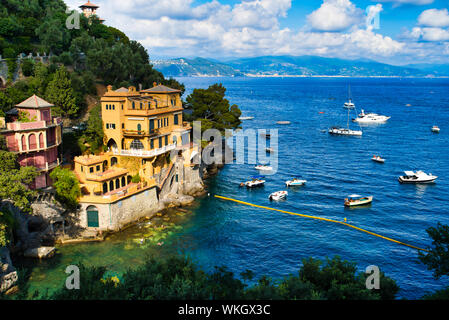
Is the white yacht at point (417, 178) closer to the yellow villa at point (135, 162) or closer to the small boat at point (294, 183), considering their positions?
the small boat at point (294, 183)

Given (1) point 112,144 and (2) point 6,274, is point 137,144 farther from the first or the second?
(2) point 6,274

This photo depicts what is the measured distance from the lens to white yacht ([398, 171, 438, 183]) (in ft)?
208

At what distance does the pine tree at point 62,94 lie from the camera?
52.4 metres

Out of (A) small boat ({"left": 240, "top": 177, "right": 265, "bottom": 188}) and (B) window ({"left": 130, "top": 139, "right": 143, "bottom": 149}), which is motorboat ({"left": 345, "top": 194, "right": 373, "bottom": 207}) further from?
(B) window ({"left": 130, "top": 139, "right": 143, "bottom": 149})

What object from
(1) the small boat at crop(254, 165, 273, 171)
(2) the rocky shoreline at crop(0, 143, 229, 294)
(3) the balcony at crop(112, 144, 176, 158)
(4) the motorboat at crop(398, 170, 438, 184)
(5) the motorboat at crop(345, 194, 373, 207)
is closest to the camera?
(2) the rocky shoreline at crop(0, 143, 229, 294)

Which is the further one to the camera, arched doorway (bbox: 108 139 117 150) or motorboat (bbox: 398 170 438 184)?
motorboat (bbox: 398 170 438 184)

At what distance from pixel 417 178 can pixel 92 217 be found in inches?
2148

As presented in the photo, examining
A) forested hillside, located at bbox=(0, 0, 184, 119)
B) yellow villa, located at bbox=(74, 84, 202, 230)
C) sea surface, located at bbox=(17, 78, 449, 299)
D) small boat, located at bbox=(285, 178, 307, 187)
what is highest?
forested hillside, located at bbox=(0, 0, 184, 119)

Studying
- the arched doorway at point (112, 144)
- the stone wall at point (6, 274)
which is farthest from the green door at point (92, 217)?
the arched doorway at point (112, 144)

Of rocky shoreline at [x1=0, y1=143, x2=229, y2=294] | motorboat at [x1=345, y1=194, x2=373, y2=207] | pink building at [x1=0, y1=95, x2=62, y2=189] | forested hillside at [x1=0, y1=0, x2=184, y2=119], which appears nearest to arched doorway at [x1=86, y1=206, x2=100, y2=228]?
rocky shoreline at [x1=0, y1=143, x2=229, y2=294]

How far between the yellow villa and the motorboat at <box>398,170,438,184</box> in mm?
36583

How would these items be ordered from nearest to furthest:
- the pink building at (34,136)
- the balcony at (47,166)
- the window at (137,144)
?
the pink building at (34,136) → the balcony at (47,166) → the window at (137,144)

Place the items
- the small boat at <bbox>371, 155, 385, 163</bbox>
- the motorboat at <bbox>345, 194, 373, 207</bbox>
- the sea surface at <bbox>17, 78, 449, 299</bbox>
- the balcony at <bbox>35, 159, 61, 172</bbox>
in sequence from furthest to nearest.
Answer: the small boat at <bbox>371, 155, 385, 163</bbox>, the motorboat at <bbox>345, 194, 373, 207</bbox>, the balcony at <bbox>35, 159, 61, 172</bbox>, the sea surface at <bbox>17, 78, 449, 299</bbox>
